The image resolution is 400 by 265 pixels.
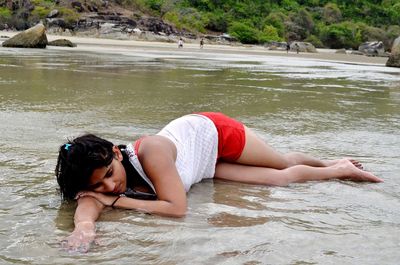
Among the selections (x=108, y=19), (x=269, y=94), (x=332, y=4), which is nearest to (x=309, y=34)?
(x=332, y=4)

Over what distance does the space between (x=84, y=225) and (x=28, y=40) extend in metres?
25.0

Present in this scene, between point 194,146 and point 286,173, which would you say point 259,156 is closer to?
point 286,173

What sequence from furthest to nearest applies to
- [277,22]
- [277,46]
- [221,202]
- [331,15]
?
[331,15] → [277,22] → [277,46] → [221,202]

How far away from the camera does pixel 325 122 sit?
6.46 meters

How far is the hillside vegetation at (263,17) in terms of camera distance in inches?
2406

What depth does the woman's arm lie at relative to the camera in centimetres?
246

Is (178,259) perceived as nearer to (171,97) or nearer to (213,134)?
(213,134)

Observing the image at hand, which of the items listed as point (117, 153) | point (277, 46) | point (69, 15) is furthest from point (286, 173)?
point (277, 46)

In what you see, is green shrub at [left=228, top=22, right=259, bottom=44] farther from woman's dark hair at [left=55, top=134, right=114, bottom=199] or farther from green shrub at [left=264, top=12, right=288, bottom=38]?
woman's dark hair at [left=55, top=134, right=114, bottom=199]

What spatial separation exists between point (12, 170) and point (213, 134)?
4.58ft

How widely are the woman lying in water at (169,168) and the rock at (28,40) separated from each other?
78.1 ft

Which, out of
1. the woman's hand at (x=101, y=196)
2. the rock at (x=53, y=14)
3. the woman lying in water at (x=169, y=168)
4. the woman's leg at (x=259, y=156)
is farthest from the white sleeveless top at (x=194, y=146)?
the rock at (x=53, y=14)

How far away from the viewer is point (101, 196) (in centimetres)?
303

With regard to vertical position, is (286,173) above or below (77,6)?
below
